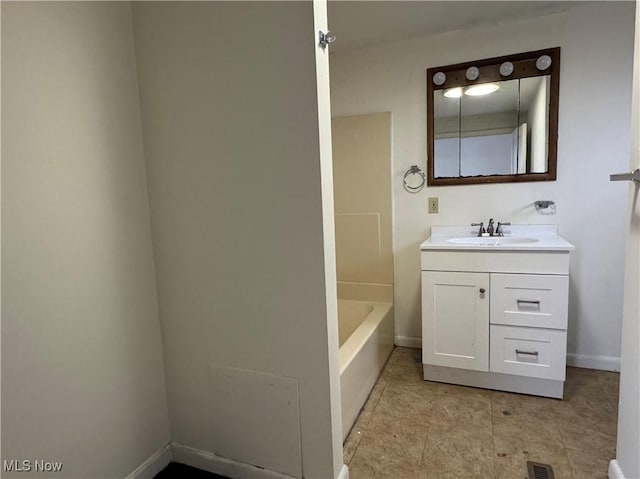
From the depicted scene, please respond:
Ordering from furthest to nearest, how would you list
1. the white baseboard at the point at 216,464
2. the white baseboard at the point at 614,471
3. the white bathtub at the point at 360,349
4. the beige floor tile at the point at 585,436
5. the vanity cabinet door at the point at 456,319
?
the vanity cabinet door at the point at 456,319 < the white bathtub at the point at 360,349 < the beige floor tile at the point at 585,436 < the white baseboard at the point at 216,464 < the white baseboard at the point at 614,471

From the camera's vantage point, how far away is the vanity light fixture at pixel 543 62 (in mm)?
2148

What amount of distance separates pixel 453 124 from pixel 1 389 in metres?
2.55

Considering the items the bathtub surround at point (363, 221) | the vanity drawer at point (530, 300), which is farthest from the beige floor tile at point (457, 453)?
the bathtub surround at point (363, 221)

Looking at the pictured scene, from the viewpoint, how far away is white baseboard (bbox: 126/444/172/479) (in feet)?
4.63

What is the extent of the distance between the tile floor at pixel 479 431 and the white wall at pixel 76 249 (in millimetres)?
985

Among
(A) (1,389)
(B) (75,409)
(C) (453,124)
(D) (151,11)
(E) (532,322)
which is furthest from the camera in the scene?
(C) (453,124)

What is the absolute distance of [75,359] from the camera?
119 centimetres

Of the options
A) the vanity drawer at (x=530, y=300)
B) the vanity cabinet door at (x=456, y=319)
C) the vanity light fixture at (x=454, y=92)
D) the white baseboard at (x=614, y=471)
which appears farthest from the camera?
the vanity light fixture at (x=454, y=92)

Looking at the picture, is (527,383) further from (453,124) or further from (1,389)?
(1,389)

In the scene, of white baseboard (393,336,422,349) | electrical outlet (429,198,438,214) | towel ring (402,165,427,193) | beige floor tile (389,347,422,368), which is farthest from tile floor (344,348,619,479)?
towel ring (402,165,427,193)

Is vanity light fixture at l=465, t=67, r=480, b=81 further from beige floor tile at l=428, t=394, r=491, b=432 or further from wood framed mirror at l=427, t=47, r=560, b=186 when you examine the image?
beige floor tile at l=428, t=394, r=491, b=432

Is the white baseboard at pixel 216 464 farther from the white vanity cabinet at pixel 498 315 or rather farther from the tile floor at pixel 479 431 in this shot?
the white vanity cabinet at pixel 498 315

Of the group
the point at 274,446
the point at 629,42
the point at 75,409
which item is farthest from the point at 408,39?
the point at 75,409

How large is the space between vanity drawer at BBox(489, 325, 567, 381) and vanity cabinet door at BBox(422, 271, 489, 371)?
0.20 feet
